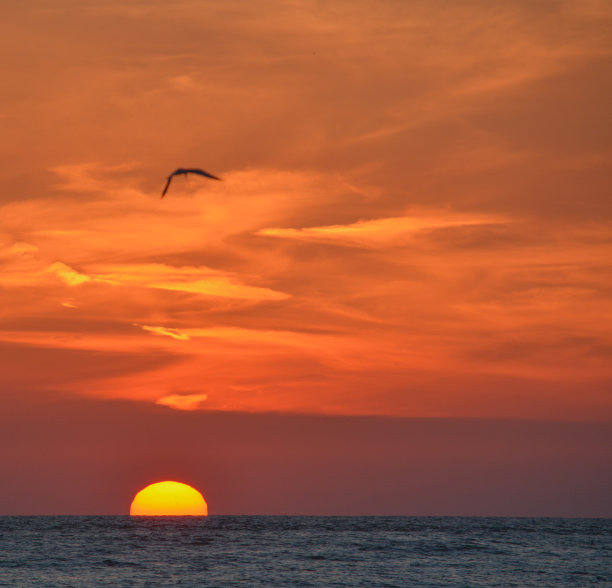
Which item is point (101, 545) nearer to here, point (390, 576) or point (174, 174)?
point (390, 576)

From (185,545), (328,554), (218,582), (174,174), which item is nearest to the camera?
(174,174)

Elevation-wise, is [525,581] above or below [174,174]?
below

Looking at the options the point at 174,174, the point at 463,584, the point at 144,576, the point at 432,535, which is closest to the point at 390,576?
the point at 463,584

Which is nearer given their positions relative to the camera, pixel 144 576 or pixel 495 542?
pixel 144 576

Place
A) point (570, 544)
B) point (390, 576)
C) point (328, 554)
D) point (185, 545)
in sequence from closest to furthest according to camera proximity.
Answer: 1. point (390, 576)
2. point (328, 554)
3. point (185, 545)
4. point (570, 544)

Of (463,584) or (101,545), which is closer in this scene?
(463,584)

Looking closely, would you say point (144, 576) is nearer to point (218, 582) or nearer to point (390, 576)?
point (218, 582)

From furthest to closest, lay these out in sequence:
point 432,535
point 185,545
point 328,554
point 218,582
Answer: point 432,535
point 185,545
point 328,554
point 218,582

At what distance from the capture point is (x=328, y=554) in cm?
9831

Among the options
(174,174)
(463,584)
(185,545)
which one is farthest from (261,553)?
(174,174)

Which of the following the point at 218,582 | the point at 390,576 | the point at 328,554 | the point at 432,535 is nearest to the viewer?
the point at 218,582

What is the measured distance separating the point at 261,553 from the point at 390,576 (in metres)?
26.3

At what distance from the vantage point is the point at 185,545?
114 meters

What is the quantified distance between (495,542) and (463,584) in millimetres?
54793
